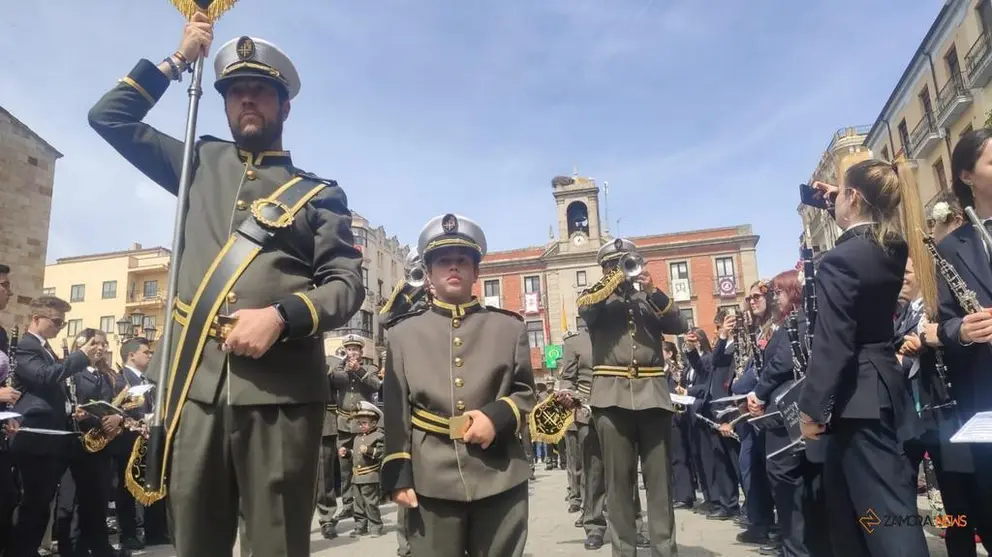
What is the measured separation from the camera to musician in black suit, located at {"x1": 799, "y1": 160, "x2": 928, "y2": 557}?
3.13m

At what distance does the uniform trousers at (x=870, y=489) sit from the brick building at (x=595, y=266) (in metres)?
45.9

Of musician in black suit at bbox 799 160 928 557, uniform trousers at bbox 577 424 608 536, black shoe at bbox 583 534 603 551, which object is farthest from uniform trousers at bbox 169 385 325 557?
black shoe at bbox 583 534 603 551

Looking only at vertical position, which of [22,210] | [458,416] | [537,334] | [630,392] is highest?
[22,210]

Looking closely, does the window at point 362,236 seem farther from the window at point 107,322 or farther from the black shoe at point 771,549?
the black shoe at point 771,549

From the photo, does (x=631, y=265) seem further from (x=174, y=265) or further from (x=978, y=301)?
(x=174, y=265)

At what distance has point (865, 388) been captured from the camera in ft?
10.6

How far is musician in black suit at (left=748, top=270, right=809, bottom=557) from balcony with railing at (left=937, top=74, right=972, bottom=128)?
24.6 metres

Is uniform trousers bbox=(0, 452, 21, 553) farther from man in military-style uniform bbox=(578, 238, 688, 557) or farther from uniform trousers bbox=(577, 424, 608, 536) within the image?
uniform trousers bbox=(577, 424, 608, 536)

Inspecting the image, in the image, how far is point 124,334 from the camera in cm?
1514

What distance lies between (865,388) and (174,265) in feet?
10.2

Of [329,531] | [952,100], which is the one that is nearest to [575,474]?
[329,531]

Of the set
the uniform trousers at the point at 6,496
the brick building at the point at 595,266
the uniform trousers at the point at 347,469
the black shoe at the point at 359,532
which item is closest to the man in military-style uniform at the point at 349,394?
the uniform trousers at the point at 347,469

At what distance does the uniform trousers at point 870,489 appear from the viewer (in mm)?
3055

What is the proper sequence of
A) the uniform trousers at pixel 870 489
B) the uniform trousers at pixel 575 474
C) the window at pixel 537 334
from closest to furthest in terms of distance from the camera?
the uniform trousers at pixel 870 489 → the uniform trousers at pixel 575 474 → the window at pixel 537 334
